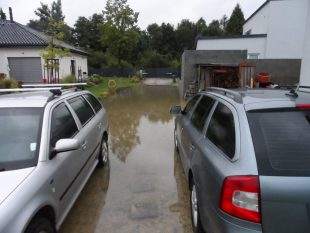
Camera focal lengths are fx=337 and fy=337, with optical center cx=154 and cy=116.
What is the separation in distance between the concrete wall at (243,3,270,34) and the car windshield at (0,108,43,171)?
22205mm

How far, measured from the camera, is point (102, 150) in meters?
6.48

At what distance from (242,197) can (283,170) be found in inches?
14.1

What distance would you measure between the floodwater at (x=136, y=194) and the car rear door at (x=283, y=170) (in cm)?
204

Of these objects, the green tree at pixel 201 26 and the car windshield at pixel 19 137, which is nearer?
the car windshield at pixel 19 137

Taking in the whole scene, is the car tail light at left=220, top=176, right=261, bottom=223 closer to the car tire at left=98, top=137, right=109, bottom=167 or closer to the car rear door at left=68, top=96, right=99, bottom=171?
the car rear door at left=68, top=96, right=99, bottom=171

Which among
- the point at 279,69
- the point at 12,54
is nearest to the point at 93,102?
the point at 279,69

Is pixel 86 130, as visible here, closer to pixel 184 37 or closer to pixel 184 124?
pixel 184 124

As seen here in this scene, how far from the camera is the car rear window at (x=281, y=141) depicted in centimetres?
247

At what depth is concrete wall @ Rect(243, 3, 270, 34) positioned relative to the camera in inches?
923

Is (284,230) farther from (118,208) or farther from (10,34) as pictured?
(10,34)

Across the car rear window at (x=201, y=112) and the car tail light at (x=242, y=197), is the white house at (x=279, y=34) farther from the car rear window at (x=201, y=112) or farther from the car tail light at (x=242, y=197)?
the car tail light at (x=242, y=197)

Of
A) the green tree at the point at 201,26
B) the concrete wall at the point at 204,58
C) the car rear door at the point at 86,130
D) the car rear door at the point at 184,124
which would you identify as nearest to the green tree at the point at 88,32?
the green tree at the point at 201,26

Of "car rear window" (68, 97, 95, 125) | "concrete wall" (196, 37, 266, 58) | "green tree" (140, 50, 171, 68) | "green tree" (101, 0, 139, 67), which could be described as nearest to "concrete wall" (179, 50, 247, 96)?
"concrete wall" (196, 37, 266, 58)

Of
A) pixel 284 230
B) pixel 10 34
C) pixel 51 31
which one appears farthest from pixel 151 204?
pixel 10 34
